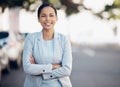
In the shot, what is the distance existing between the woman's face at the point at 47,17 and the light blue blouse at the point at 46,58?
0.26ft

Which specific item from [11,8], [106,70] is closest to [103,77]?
[106,70]

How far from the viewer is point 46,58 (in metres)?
2.61

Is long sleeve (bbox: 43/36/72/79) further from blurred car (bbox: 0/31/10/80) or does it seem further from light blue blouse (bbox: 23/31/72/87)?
blurred car (bbox: 0/31/10/80)

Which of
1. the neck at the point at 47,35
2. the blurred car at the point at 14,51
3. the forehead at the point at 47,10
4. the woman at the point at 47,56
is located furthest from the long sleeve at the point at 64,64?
the blurred car at the point at 14,51

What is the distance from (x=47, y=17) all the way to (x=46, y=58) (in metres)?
0.32

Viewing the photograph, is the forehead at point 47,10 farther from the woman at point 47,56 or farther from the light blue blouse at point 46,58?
the light blue blouse at point 46,58

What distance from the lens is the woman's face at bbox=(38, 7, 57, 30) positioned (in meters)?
2.64

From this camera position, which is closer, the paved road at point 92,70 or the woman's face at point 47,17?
the woman's face at point 47,17

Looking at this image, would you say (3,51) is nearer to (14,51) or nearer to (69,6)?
(14,51)

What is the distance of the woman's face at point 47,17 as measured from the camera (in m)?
2.64

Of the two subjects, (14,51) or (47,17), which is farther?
(14,51)

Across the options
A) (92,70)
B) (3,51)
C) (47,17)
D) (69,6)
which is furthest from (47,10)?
(92,70)

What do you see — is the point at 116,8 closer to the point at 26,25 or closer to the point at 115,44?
the point at 115,44

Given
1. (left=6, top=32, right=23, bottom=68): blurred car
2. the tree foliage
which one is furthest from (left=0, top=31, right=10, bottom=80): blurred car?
the tree foliage
